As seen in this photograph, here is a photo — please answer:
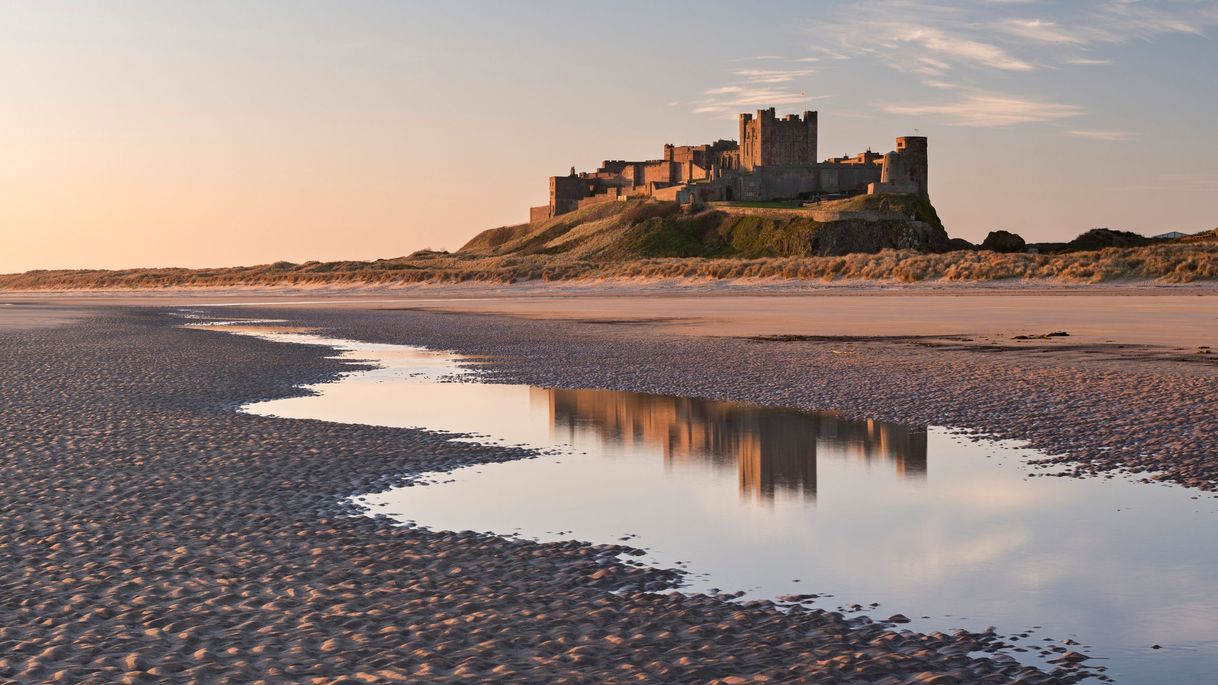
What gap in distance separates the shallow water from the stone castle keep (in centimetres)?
14916

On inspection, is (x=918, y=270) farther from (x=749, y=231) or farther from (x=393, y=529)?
(x=749, y=231)

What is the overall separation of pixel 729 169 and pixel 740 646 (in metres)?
177

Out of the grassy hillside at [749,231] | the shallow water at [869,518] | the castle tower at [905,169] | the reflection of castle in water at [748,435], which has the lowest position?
the shallow water at [869,518]

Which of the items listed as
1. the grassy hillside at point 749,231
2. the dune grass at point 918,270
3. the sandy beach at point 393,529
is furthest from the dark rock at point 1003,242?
the sandy beach at point 393,529

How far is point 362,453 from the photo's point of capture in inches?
479

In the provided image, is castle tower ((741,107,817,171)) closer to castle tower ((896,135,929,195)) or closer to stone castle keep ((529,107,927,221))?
stone castle keep ((529,107,927,221))

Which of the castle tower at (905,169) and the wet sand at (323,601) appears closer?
the wet sand at (323,601)

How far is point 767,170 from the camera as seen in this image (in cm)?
17050

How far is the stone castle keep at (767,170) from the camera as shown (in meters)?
168

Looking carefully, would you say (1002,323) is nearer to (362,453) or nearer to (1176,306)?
(1176,306)

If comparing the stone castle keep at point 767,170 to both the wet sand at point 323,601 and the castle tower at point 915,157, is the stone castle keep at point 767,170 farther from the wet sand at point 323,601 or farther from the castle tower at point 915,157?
the wet sand at point 323,601

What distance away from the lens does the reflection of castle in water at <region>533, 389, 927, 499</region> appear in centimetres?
1130

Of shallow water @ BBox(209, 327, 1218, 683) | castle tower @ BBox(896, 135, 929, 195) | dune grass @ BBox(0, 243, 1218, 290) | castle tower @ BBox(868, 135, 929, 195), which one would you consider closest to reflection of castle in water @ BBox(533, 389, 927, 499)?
shallow water @ BBox(209, 327, 1218, 683)

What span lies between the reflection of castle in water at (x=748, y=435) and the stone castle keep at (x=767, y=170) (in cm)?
14637
